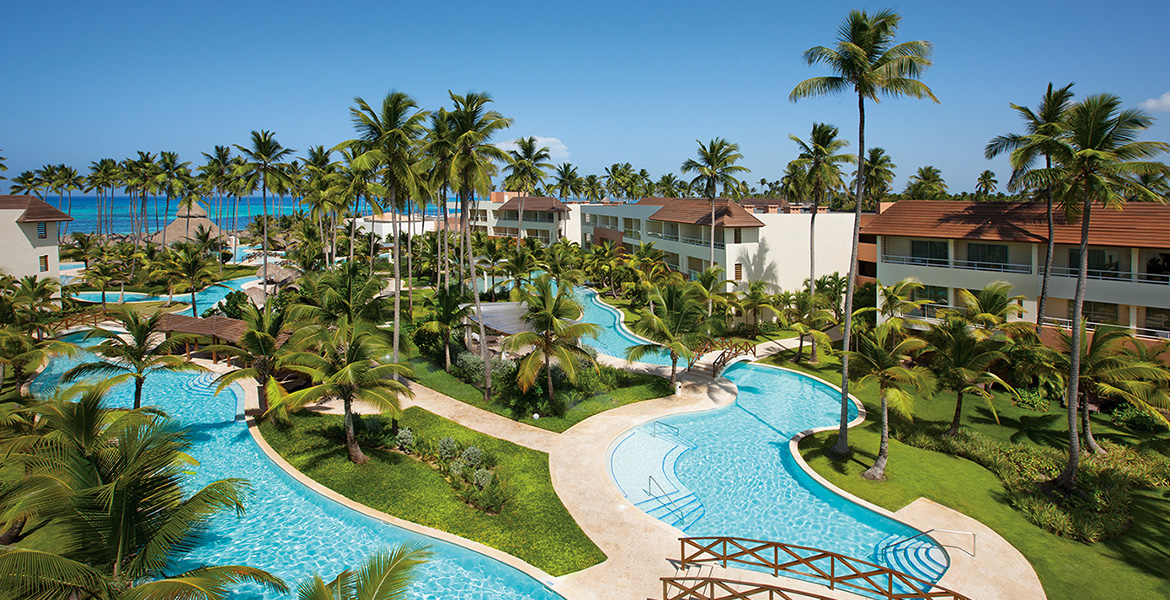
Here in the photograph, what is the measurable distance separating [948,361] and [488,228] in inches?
2862

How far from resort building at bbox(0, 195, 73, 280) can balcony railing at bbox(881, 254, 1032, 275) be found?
56.2 metres

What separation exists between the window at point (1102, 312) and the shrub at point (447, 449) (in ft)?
96.7

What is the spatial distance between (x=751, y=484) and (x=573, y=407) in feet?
28.3

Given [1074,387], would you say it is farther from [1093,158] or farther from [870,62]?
[870,62]

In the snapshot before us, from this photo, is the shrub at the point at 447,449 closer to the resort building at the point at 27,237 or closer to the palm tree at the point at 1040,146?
the palm tree at the point at 1040,146

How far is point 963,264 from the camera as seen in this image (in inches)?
1224

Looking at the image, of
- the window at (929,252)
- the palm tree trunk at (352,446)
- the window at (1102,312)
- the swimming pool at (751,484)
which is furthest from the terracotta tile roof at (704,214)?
the palm tree trunk at (352,446)

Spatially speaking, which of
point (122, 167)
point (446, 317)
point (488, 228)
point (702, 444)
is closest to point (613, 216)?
point (488, 228)

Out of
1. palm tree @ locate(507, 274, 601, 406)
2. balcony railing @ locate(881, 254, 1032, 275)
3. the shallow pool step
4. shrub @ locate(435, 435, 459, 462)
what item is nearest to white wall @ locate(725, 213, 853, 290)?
balcony railing @ locate(881, 254, 1032, 275)

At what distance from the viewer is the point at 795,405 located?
2661 cm

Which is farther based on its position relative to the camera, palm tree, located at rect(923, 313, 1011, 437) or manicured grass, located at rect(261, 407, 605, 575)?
palm tree, located at rect(923, 313, 1011, 437)

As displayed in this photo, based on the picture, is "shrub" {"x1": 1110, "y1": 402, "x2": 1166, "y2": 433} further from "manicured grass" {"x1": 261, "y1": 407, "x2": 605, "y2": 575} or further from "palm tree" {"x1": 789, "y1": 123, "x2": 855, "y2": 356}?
"manicured grass" {"x1": 261, "y1": 407, "x2": 605, "y2": 575}

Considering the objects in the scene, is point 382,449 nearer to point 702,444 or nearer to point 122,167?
point 702,444

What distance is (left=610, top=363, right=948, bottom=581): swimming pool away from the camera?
16.3 m
